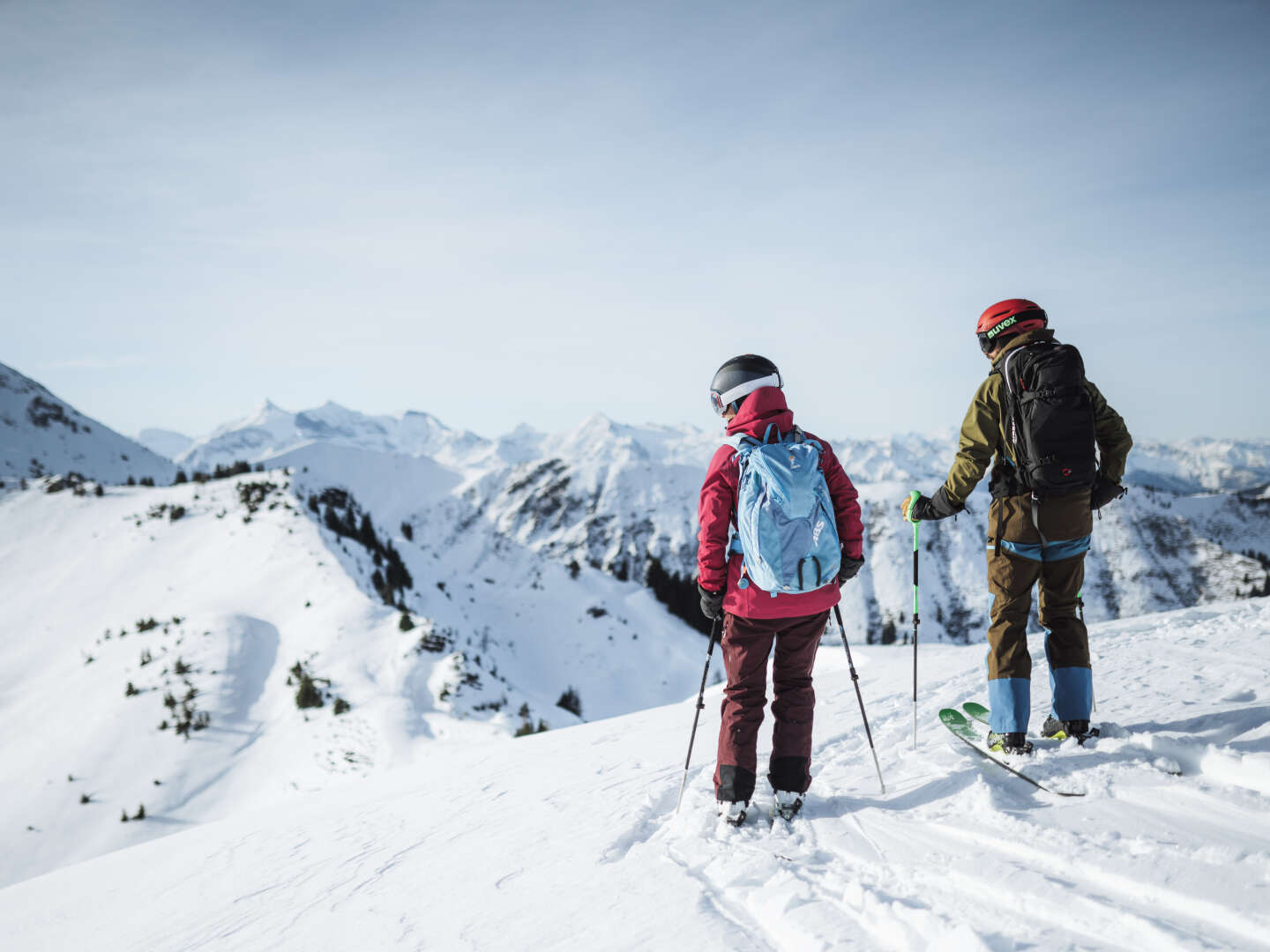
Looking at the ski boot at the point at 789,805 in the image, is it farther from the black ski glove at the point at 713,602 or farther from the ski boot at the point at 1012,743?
the ski boot at the point at 1012,743

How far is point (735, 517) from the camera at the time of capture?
4184 millimetres

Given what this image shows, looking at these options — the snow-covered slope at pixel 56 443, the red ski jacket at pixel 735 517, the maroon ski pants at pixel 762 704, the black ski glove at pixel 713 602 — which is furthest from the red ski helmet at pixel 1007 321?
the snow-covered slope at pixel 56 443

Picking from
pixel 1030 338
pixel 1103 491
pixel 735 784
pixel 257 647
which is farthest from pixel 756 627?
pixel 257 647

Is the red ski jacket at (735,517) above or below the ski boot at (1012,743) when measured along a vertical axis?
above

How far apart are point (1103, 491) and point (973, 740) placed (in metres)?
2.24

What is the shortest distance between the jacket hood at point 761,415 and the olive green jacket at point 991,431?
1315 millimetres

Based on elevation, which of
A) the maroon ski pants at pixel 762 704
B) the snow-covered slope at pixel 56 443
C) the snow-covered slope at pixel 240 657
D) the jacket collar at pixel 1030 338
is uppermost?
→ the snow-covered slope at pixel 56 443

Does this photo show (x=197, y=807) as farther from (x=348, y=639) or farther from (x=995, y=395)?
(x=995, y=395)

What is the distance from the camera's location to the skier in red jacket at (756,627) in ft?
13.3

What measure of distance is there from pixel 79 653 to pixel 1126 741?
28.6 m

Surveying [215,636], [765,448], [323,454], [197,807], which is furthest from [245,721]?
[323,454]

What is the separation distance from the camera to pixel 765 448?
3.98m

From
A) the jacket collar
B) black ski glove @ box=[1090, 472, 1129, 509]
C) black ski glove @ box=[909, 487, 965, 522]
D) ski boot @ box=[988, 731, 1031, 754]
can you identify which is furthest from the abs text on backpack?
black ski glove @ box=[1090, 472, 1129, 509]

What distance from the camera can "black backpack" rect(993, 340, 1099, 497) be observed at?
421 centimetres
